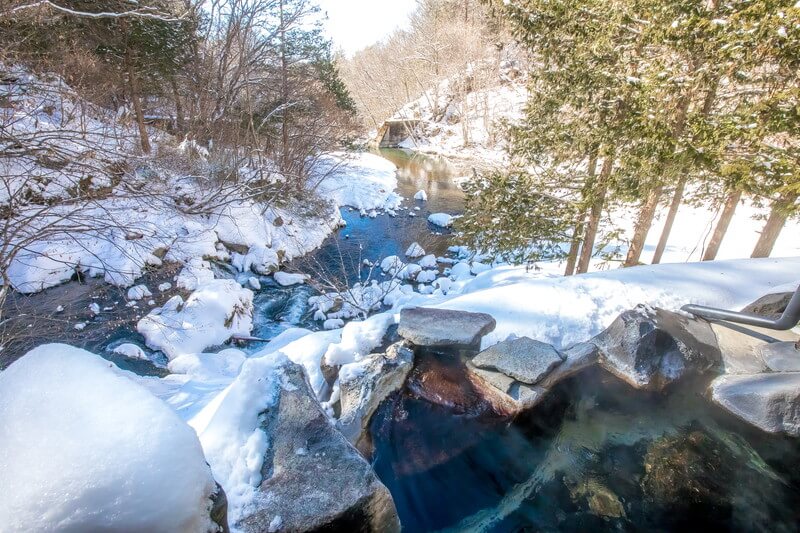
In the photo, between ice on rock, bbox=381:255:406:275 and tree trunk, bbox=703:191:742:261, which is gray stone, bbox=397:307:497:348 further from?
ice on rock, bbox=381:255:406:275

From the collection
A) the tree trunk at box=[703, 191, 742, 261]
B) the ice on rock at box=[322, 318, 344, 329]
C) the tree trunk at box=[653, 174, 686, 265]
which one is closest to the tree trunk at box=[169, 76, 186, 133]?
the ice on rock at box=[322, 318, 344, 329]

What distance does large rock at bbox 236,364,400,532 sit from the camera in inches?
86.3

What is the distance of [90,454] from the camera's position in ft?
4.16

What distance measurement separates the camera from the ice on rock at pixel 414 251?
1189 centimetres

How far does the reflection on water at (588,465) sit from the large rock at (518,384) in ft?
0.47

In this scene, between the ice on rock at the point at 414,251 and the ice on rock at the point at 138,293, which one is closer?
the ice on rock at the point at 138,293

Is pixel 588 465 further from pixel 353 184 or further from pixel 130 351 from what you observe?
pixel 353 184

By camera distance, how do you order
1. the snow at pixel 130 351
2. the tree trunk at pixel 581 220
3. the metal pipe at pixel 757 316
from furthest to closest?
the snow at pixel 130 351, the tree trunk at pixel 581 220, the metal pipe at pixel 757 316

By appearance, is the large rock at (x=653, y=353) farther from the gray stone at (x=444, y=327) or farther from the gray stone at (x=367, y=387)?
the gray stone at (x=367, y=387)

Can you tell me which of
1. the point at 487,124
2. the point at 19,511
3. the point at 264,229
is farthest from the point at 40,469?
the point at 487,124

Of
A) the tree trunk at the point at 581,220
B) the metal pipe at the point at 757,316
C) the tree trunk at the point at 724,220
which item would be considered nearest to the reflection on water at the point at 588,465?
the metal pipe at the point at 757,316

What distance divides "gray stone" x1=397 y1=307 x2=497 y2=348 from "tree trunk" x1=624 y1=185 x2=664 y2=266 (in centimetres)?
367

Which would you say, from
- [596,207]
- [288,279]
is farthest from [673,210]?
[288,279]

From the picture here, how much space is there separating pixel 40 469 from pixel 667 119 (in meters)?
6.88
